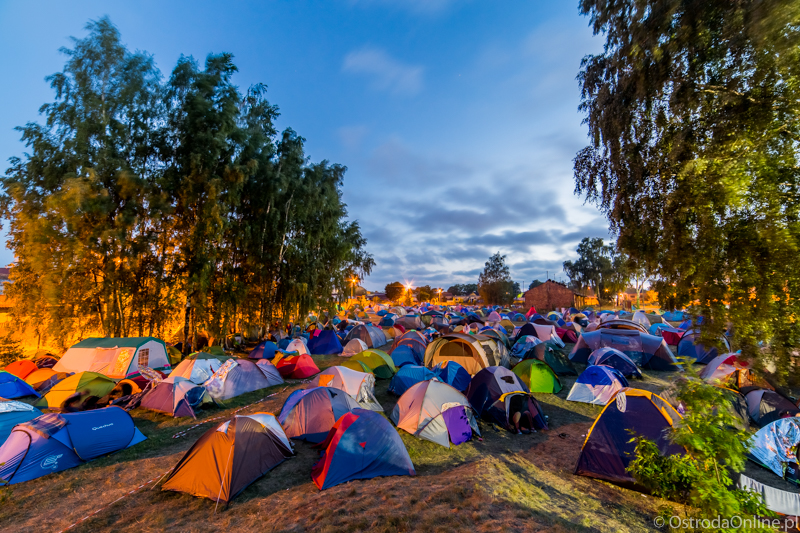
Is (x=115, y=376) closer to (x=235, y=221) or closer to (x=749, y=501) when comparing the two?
(x=235, y=221)

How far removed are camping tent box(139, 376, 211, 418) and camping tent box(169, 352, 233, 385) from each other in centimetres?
143

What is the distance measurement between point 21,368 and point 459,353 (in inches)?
649

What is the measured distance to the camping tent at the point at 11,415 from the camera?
6.86 m

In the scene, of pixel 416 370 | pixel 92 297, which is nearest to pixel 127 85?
pixel 92 297

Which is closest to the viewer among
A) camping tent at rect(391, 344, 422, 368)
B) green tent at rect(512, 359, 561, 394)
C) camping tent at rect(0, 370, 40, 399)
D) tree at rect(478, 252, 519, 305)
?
camping tent at rect(0, 370, 40, 399)

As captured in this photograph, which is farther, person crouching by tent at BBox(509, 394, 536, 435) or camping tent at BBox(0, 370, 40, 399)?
camping tent at BBox(0, 370, 40, 399)

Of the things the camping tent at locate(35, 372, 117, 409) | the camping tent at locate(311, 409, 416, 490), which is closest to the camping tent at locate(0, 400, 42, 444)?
the camping tent at locate(35, 372, 117, 409)

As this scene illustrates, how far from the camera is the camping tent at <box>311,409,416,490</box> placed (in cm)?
589

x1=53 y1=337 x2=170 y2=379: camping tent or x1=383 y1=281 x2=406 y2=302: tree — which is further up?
x1=383 y1=281 x2=406 y2=302: tree

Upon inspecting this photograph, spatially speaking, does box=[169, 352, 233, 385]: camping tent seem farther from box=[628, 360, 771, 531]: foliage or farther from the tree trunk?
box=[628, 360, 771, 531]: foliage

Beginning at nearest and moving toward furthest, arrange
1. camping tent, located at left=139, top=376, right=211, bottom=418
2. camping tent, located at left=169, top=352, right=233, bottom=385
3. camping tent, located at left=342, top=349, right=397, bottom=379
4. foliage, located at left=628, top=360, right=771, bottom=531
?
foliage, located at left=628, top=360, right=771, bottom=531
camping tent, located at left=139, top=376, right=211, bottom=418
camping tent, located at left=169, top=352, right=233, bottom=385
camping tent, located at left=342, top=349, right=397, bottom=379

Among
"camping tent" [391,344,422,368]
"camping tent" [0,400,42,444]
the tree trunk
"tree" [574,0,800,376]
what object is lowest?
"camping tent" [391,344,422,368]

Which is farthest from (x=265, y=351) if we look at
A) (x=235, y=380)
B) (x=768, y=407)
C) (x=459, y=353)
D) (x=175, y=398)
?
(x=768, y=407)

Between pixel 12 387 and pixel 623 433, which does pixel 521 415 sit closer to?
pixel 623 433
